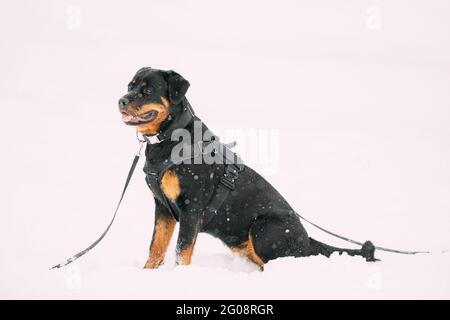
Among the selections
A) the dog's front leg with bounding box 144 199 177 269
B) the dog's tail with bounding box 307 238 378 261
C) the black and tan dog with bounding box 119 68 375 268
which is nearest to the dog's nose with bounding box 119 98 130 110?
the black and tan dog with bounding box 119 68 375 268

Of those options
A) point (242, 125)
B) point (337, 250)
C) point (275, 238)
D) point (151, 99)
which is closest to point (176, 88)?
point (151, 99)

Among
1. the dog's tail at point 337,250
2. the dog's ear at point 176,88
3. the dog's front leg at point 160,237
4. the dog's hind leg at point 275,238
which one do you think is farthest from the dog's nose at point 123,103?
the dog's tail at point 337,250

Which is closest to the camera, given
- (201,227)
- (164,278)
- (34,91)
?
(164,278)

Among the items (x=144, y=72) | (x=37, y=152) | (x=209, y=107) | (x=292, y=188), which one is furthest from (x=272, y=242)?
(x=209, y=107)

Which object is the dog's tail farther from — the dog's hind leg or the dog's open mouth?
the dog's open mouth

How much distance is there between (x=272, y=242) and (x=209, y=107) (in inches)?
334

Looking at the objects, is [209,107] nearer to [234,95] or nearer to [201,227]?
[234,95]

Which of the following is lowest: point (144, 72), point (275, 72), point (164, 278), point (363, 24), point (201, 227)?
point (164, 278)

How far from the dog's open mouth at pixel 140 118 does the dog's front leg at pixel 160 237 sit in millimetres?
901

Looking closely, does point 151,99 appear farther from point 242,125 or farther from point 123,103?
point 242,125

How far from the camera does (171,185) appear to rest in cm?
446

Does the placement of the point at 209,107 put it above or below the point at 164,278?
above

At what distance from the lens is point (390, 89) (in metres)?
13.4

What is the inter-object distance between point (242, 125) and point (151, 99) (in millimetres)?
7457
